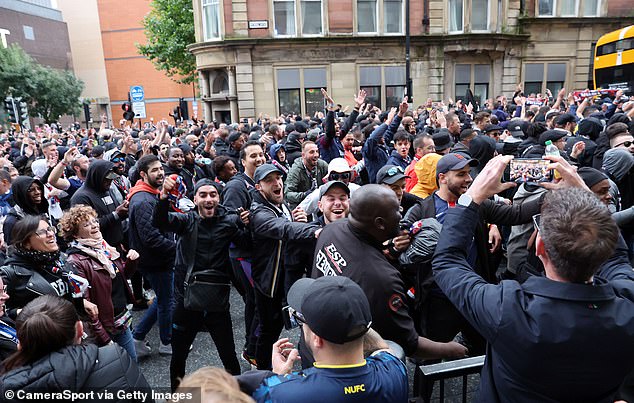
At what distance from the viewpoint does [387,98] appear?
68.9ft

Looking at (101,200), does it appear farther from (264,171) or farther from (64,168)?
(264,171)

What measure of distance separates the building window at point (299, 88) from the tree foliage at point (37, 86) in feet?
71.0

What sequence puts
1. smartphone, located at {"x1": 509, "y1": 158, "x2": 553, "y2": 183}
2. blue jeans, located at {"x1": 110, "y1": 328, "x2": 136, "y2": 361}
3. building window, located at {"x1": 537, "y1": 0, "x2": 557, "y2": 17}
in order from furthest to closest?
building window, located at {"x1": 537, "y1": 0, "x2": 557, "y2": 17}
blue jeans, located at {"x1": 110, "y1": 328, "x2": 136, "y2": 361}
smartphone, located at {"x1": 509, "y1": 158, "x2": 553, "y2": 183}

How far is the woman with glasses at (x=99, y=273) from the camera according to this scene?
3336 millimetres

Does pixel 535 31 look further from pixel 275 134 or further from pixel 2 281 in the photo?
pixel 2 281

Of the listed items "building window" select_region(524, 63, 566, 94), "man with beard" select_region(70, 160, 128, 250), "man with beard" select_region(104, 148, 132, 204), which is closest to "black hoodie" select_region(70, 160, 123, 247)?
"man with beard" select_region(70, 160, 128, 250)

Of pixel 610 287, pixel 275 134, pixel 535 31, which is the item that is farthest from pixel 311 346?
pixel 535 31

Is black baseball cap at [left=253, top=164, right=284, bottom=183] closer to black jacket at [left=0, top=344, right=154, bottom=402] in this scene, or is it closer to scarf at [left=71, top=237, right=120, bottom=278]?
scarf at [left=71, top=237, right=120, bottom=278]

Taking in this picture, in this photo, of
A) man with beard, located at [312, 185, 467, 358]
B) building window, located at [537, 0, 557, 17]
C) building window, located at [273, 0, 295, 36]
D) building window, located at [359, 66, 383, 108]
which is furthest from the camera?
building window, located at [537, 0, 557, 17]

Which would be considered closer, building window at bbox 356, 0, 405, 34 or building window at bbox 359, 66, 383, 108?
building window at bbox 356, 0, 405, 34

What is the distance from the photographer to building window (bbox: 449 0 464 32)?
20469 mm

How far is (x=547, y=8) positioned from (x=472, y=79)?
196 inches

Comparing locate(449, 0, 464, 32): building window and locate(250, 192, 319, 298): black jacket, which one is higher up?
locate(449, 0, 464, 32): building window

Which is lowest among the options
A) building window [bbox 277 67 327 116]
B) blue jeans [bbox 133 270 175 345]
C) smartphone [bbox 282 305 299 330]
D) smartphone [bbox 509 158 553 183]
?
blue jeans [bbox 133 270 175 345]
